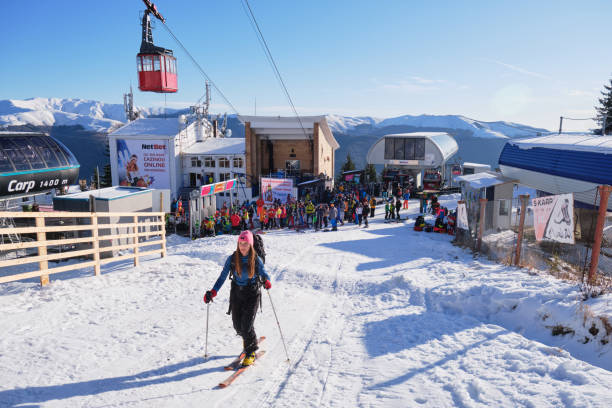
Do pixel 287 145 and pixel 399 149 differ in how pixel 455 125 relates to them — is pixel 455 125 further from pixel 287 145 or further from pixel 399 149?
pixel 287 145

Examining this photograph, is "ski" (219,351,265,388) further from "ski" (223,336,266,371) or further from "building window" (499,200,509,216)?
"building window" (499,200,509,216)

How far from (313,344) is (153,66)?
21.4 metres

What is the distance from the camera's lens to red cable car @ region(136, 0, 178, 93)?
2145 centimetres

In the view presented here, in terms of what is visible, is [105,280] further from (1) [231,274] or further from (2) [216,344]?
(1) [231,274]

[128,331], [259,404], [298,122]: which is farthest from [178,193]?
[259,404]

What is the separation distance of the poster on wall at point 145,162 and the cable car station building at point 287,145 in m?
8.79

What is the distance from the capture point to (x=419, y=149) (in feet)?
109

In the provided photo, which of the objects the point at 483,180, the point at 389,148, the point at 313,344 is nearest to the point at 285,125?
the point at 389,148

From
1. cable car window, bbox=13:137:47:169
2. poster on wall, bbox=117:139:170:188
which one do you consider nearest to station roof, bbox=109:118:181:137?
poster on wall, bbox=117:139:170:188

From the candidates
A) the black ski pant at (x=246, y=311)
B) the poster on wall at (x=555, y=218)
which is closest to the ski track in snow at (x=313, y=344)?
the black ski pant at (x=246, y=311)

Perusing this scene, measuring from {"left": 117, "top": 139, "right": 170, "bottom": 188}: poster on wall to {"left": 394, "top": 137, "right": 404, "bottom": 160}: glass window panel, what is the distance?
2131cm

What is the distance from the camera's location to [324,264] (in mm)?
10773

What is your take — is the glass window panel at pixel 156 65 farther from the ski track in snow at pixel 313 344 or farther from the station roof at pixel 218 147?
the ski track in snow at pixel 313 344

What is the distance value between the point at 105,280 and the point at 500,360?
7499 mm
